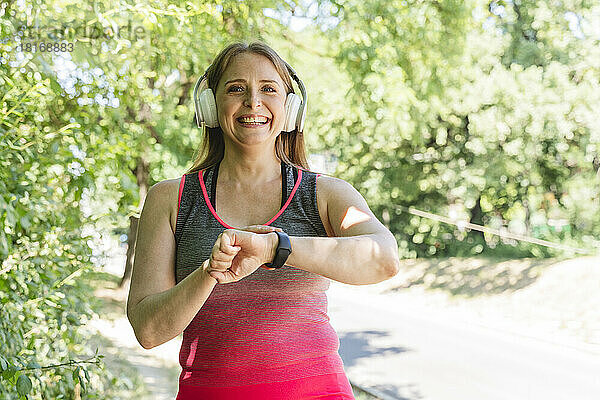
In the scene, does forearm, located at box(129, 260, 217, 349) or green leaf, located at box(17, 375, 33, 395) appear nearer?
forearm, located at box(129, 260, 217, 349)

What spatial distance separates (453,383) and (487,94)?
6.59 m

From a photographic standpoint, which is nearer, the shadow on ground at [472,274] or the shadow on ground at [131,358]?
the shadow on ground at [131,358]

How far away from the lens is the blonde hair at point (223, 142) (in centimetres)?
106

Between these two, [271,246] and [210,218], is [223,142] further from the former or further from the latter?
[271,246]

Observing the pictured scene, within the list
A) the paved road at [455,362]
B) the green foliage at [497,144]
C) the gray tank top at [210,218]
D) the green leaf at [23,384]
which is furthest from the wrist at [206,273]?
the paved road at [455,362]

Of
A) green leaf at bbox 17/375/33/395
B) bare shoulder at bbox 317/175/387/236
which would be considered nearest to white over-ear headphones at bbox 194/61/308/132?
bare shoulder at bbox 317/175/387/236

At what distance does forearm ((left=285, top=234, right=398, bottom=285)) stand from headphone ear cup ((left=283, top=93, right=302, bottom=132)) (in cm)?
27

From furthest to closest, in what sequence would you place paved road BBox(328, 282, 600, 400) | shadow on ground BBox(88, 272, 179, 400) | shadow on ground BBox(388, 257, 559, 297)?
shadow on ground BBox(388, 257, 559, 297) → paved road BBox(328, 282, 600, 400) → shadow on ground BBox(88, 272, 179, 400)

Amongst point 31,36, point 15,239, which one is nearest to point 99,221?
point 15,239

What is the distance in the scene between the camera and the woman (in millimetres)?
905

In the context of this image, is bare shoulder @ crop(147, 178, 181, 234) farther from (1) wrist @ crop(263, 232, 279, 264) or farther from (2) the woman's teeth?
(1) wrist @ crop(263, 232, 279, 264)

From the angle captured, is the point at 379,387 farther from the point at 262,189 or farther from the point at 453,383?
the point at 262,189

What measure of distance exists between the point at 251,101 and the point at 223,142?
0.45ft

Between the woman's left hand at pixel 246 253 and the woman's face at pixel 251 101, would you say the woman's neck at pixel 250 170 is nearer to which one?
the woman's face at pixel 251 101
